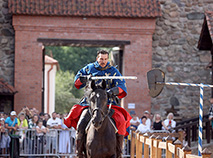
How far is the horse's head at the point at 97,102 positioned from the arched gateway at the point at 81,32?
515 inches

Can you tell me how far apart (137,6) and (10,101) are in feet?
23.0

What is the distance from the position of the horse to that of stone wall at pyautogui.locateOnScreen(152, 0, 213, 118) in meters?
14.0

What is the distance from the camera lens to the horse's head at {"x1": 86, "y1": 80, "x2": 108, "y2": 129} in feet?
25.0

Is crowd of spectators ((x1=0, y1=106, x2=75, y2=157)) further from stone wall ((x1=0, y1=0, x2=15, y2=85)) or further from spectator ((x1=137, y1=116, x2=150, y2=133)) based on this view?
stone wall ((x1=0, y1=0, x2=15, y2=85))

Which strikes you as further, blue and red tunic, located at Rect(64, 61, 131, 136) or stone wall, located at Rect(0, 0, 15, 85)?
stone wall, located at Rect(0, 0, 15, 85)

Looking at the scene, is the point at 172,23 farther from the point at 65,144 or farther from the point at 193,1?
the point at 65,144

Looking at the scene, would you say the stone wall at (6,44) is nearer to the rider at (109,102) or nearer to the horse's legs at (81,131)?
the rider at (109,102)

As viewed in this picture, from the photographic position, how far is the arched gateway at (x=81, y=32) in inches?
825

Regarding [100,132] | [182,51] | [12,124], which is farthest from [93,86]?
[182,51]

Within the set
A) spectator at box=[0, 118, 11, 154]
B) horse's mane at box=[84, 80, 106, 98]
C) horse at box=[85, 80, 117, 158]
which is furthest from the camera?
spectator at box=[0, 118, 11, 154]

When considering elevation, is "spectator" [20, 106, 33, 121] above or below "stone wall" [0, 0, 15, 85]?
below

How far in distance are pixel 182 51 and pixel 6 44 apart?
26.1 feet

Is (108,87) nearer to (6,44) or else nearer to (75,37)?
(75,37)

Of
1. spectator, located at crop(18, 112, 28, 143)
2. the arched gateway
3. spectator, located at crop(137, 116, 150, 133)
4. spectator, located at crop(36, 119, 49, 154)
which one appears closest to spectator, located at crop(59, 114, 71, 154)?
spectator, located at crop(36, 119, 49, 154)
